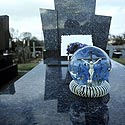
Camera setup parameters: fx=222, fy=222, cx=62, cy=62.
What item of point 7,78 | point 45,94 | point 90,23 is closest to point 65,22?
point 90,23

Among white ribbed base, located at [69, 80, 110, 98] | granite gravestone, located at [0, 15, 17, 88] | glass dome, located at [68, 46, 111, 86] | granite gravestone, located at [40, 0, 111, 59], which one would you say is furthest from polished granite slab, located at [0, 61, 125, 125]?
granite gravestone, located at [40, 0, 111, 59]

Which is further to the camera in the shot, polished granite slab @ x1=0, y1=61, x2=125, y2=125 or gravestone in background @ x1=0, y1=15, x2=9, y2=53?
gravestone in background @ x1=0, y1=15, x2=9, y2=53

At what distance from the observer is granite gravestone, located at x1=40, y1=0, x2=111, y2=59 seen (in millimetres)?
7613

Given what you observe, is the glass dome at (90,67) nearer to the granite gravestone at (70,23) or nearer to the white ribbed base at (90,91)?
the white ribbed base at (90,91)

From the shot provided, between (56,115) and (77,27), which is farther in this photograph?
(77,27)

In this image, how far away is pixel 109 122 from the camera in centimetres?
149

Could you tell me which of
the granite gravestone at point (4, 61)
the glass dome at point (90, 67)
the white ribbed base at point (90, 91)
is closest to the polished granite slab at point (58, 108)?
the white ribbed base at point (90, 91)

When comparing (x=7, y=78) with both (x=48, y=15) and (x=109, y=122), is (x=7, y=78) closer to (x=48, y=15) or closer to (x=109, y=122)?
(x=48, y=15)

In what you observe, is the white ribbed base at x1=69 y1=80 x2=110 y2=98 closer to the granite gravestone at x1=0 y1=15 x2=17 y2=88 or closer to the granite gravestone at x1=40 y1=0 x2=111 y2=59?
the granite gravestone at x1=0 y1=15 x2=17 y2=88

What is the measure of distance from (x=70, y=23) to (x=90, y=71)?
5867mm

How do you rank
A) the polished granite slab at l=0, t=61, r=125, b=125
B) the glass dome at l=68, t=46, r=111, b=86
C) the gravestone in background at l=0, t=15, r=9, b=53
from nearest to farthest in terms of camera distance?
the polished granite slab at l=0, t=61, r=125, b=125 → the glass dome at l=68, t=46, r=111, b=86 → the gravestone in background at l=0, t=15, r=9, b=53

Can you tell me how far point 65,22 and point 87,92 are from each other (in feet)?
19.3

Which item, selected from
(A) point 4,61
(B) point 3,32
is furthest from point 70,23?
(A) point 4,61

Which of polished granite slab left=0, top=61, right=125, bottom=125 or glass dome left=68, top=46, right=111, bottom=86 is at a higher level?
glass dome left=68, top=46, right=111, bottom=86
